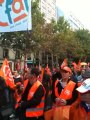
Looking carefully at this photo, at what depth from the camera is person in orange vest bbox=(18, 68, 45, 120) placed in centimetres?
617

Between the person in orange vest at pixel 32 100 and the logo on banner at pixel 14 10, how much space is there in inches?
59.9

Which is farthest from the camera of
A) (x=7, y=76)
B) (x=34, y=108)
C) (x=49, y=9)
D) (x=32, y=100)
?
(x=49, y=9)

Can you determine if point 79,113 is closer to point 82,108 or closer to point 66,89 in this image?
point 82,108

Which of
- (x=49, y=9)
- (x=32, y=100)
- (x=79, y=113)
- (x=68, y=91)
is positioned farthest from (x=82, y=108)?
A: (x=49, y=9)

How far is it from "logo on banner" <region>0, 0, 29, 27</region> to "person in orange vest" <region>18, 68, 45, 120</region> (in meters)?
1.52

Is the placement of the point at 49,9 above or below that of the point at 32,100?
above

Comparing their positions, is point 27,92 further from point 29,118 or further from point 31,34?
point 31,34

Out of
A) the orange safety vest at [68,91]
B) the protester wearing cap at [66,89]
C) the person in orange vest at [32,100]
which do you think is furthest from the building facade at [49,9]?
the orange safety vest at [68,91]

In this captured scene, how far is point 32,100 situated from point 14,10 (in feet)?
6.75

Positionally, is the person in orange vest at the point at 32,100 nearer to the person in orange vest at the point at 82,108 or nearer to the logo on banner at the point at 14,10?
the logo on banner at the point at 14,10

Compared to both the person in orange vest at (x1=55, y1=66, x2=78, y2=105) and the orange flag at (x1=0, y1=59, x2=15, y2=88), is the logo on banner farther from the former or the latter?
→ the person in orange vest at (x1=55, y1=66, x2=78, y2=105)

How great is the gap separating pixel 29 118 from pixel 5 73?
1370mm

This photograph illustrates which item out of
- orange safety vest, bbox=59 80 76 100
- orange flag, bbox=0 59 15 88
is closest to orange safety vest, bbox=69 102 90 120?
orange safety vest, bbox=59 80 76 100

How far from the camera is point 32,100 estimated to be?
20.1 ft
